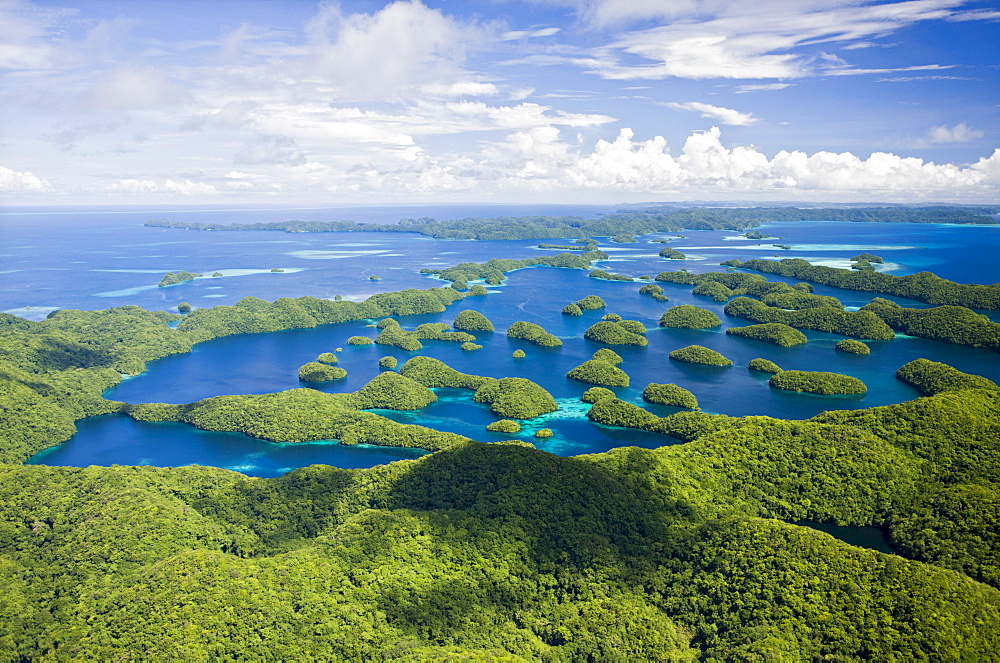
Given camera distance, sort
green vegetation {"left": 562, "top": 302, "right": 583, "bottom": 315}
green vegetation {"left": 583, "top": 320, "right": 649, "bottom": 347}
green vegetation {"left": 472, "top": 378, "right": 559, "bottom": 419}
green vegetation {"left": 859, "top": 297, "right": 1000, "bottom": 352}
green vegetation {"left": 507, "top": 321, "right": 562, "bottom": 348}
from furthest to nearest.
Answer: green vegetation {"left": 562, "top": 302, "right": 583, "bottom": 315} < green vegetation {"left": 583, "top": 320, "right": 649, "bottom": 347} < green vegetation {"left": 507, "top": 321, "right": 562, "bottom": 348} < green vegetation {"left": 859, "top": 297, "right": 1000, "bottom": 352} < green vegetation {"left": 472, "top": 378, "right": 559, "bottom": 419}

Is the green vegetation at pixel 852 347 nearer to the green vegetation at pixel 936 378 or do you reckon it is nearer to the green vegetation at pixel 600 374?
the green vegetation at pixel 936 378

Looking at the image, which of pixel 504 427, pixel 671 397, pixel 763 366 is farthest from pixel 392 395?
pixel 763 366

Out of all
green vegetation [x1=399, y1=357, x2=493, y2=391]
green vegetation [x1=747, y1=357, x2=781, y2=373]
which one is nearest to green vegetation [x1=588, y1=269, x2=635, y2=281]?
green vegetation [x1=747, y1=357, x2=781, y2=373]

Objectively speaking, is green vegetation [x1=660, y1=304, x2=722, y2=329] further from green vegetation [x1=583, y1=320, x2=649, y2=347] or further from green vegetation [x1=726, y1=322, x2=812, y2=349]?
green vegetation [x1=583, y1=320, x2=649, y2=347]

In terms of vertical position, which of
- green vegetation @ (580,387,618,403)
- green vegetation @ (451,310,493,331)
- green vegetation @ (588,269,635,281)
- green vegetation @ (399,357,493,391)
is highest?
green vegetation @ (588,269,635,281)

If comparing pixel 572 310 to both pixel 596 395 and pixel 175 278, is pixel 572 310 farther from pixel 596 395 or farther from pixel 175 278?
pixel 175 278

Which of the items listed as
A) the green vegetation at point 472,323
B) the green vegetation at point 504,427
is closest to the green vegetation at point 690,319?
the green vegetation at point 472,323

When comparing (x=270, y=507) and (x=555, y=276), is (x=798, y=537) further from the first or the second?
(x=555, y=276)
